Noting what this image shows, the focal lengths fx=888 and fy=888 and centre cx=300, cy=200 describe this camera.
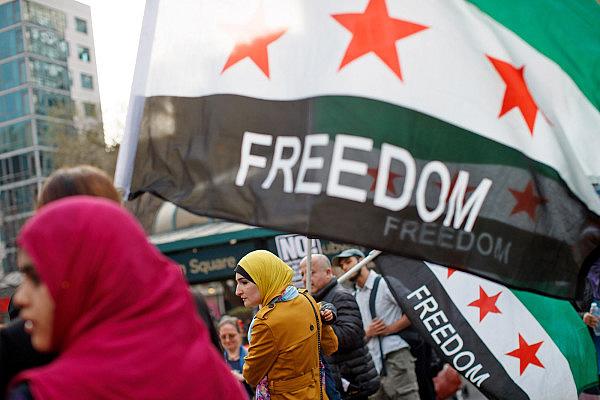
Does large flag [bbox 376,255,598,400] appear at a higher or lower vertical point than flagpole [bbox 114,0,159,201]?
lower

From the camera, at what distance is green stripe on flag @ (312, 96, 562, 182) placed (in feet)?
11.0

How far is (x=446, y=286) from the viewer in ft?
22.4

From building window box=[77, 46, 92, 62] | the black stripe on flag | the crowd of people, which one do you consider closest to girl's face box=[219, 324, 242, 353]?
the black stripe on flag

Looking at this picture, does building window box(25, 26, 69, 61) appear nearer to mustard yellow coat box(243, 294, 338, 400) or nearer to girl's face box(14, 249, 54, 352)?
mustard yellow coat box(243, 294, 338, 400)

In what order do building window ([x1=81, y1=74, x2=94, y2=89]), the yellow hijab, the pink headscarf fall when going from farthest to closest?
building window ([x1=81, y1=74, x2=94, y2=89]) < the yellow hijab < the pink headscarf

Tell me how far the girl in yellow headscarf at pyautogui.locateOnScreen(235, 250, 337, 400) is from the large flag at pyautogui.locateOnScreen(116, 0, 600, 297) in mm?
1777

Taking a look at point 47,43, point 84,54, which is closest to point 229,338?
point 47,43

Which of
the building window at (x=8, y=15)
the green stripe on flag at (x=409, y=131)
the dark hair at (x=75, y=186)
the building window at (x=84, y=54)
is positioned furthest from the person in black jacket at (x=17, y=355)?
the building window at (x=84, y=54)

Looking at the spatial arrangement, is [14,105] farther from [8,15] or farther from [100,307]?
[100,307]

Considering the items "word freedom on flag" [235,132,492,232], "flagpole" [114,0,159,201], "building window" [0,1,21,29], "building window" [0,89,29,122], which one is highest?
"building window" [0,1,21,29]

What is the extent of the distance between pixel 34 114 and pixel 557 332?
4786cm

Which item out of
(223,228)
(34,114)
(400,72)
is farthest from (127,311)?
(34,114)

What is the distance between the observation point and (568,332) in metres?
6.58

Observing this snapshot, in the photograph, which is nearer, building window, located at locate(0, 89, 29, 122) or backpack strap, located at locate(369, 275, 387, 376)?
backpack strap, located at locate(369, 275, 387, 376)
